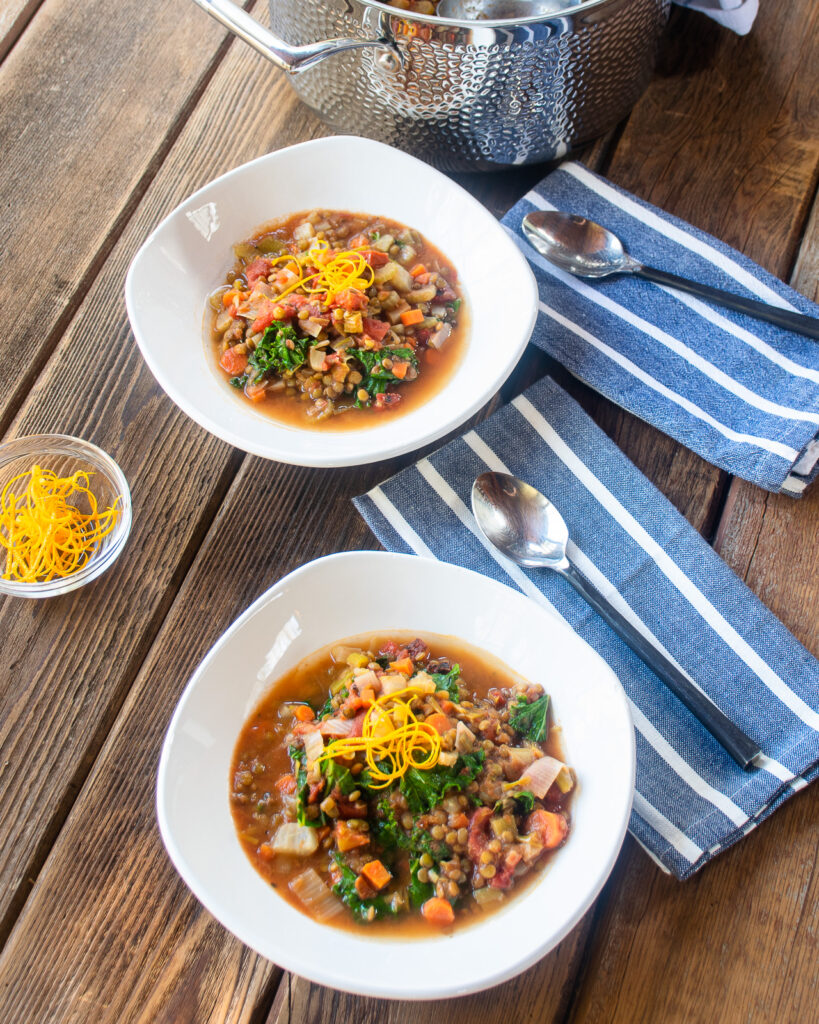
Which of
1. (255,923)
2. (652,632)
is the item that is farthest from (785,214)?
(255,923)

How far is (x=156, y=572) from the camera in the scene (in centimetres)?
237

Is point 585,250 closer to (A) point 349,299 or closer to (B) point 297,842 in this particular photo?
(A) point 349,299

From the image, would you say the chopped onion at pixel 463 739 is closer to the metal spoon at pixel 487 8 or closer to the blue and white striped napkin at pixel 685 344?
the blue and white striped napkin at pixel 685 344

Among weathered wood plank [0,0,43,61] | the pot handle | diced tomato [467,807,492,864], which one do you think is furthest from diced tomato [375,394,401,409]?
weathered wood plank [0,0,43,61]

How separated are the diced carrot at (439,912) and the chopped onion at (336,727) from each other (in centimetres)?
39

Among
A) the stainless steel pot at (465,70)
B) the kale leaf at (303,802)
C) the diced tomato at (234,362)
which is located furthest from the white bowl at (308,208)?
the kale leaf at (303,802)

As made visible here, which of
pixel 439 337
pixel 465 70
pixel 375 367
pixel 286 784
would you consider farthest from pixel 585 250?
pixel 286 784

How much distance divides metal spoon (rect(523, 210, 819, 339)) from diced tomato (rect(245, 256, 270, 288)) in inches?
31.4

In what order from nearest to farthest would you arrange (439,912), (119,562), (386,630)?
(439,912)
(386,630)
(119,562)

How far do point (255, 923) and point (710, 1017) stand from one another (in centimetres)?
102

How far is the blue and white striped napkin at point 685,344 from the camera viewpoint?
239 centimetres

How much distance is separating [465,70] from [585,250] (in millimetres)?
650

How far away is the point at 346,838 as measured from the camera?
6.09ft

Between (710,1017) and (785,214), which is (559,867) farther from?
(785,214)
